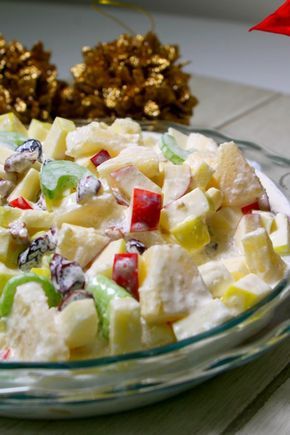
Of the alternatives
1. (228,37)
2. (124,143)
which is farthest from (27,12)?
(124,143)

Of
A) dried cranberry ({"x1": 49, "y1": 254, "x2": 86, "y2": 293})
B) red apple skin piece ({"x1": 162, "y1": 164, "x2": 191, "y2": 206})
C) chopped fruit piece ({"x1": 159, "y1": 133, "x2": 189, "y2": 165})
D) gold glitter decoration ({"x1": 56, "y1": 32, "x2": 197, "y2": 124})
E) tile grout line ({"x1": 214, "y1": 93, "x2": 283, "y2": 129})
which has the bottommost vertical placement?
tile grout line ({"x1": 214, "y1": 93, "x2": 283, "y2": 129})

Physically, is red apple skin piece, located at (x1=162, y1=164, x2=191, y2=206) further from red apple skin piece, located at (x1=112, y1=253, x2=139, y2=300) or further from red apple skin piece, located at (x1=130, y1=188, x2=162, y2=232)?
red apple skin piece, located at (x1=112, y1=253, x2=139, y2=300)

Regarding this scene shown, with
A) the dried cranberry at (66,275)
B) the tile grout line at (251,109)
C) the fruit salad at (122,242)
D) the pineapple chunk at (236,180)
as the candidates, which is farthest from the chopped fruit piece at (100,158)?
the tile grout line at (251,109)

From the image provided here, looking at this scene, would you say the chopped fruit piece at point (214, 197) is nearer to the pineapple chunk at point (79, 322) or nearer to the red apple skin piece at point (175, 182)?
the red apple skin piece at point (175, 182)

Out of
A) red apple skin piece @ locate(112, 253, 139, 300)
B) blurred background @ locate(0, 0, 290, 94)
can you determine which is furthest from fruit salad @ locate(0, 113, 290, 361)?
blurred background @ locate(0, 0, 290, 94)

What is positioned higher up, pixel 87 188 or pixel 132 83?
pixel 87 188

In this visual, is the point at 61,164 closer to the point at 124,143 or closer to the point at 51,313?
the point at 124,143

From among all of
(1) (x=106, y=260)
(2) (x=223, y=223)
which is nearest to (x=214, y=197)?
(2) (x=223, y=223)

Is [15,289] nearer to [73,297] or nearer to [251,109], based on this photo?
[73,297]
